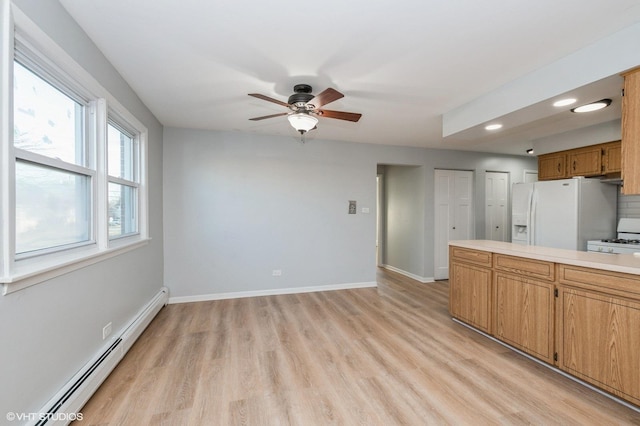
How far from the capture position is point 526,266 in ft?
8.21

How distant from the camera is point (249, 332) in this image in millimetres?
3045

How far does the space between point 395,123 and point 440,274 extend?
324cm

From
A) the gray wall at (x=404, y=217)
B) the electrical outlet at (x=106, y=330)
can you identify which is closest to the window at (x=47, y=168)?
the electrical outlet at (x=106, y=330)

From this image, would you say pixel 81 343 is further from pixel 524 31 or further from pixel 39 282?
pixel 524 31

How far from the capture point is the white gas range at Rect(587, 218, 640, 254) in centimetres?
362

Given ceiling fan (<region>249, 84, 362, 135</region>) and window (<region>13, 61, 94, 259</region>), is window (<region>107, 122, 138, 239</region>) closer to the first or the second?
window (<region>13, 61, 94, 259</region>)

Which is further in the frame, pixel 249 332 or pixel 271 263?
pixel 271 263

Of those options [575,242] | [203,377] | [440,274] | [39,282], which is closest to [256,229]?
[203,377]

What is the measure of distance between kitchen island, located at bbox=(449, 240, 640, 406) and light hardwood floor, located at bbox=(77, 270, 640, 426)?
161 millimetres

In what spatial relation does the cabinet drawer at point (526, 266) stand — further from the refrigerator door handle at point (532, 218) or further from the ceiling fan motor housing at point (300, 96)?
the ceiling fan motor housing at point (300, 96)

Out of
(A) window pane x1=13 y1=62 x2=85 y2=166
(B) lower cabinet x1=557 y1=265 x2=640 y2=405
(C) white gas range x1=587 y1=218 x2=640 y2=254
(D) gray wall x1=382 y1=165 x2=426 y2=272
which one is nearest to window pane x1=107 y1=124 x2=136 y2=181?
(A) window pane x1=13 y1=62 x2=85 y2=166

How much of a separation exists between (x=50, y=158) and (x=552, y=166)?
6319 mm

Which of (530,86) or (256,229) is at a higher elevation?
(530,86)

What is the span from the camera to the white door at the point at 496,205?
18.6 ft
